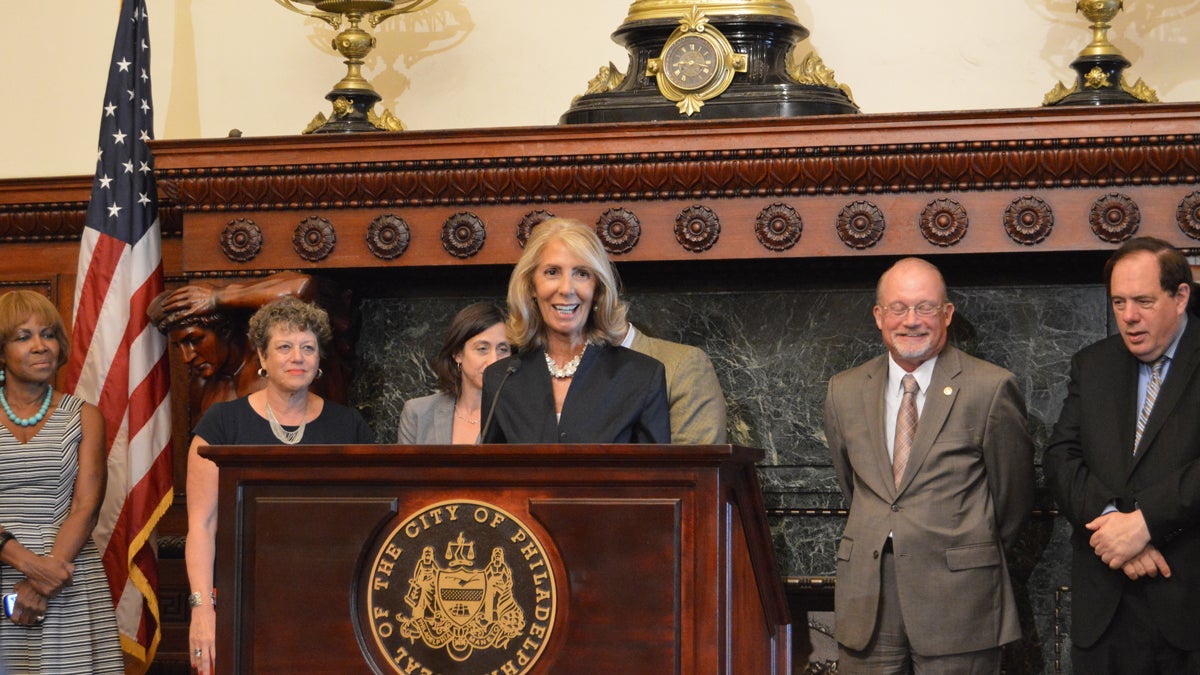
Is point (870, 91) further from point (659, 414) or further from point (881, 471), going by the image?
point (659, 414)

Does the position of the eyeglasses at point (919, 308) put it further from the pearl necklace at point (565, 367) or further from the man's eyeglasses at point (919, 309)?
the pearl necklace at point (565, 367)

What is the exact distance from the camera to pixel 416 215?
5.10m

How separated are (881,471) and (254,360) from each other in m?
2.15

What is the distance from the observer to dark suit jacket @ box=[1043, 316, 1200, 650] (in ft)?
12.9

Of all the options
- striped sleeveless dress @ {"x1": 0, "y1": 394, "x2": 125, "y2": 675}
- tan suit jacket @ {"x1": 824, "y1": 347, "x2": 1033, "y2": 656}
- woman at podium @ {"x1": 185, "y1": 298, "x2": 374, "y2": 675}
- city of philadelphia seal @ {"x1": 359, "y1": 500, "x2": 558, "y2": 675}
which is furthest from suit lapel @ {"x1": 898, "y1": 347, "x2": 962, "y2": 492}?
striped sleeveless dress @ {"x1": 0, "y1": 394, "x2": 125, "y2": 675}

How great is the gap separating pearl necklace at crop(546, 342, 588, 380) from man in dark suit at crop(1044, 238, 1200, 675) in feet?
5.29

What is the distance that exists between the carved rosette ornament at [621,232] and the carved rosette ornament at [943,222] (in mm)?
917

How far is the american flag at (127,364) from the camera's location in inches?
204

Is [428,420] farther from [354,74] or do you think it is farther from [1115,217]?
[1115,217]

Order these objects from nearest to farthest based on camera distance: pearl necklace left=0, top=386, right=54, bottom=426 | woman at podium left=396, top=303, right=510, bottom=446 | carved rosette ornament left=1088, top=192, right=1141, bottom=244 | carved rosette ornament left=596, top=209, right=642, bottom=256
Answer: woman at podium left=396, top=303, right=510, bottom=446 → carved rosette ornament left=1088, top=192, right=1141, bottom=244 → pearl necklace left=0, top=386, right=54, bottom=426 → carved rosette ornament left=596, top=209, right=642, bottom=256

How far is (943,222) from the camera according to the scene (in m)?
4.73

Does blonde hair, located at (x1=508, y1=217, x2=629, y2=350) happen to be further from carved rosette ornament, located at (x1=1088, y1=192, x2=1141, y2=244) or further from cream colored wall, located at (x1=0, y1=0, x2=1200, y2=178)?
cream colored wall, located at (x1=0, y1=0, x2=1200, y2=178)

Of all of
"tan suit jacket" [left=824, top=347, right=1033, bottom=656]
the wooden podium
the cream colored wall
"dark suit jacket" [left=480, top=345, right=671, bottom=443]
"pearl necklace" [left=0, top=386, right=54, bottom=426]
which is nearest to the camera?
the wooden podium

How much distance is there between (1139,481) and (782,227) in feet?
4.60
